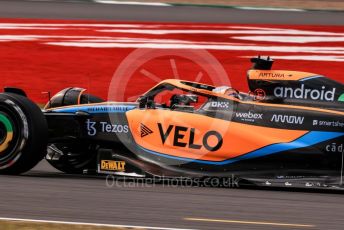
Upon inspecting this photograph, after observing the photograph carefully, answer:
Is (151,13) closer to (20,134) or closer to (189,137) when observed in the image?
(20,134)

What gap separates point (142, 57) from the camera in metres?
21.5

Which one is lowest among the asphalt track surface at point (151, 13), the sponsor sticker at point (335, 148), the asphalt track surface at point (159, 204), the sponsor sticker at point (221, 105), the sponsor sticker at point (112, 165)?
the asphalt track surface at point (159, 204)

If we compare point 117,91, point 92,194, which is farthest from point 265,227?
point 117,91

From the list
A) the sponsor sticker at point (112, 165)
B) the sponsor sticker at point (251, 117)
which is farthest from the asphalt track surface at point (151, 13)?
the sponsor sticker at point (251, 117)

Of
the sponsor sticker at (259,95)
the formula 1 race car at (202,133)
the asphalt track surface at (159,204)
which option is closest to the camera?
the asphalt track surface at (159,204)

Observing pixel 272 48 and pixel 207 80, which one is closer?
pixel 207 80

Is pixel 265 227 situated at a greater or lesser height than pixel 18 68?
lesser

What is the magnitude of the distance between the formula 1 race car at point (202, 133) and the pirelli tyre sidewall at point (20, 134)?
0.01 metres

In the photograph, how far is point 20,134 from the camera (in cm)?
1022

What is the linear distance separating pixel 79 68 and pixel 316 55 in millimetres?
6004

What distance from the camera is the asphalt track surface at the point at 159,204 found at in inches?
314

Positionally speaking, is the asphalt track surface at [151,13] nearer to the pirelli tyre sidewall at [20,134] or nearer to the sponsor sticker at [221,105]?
the pirelli tyre sidewall at [20,134]

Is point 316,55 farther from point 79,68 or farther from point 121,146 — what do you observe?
point 121,146

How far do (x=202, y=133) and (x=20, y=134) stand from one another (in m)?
2.15
